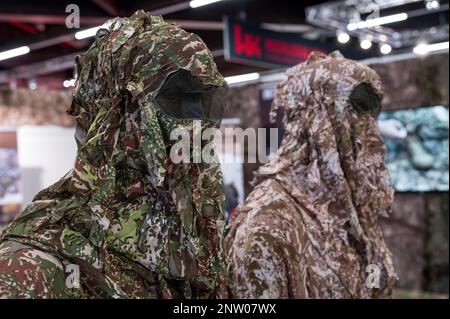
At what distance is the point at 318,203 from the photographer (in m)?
2.25

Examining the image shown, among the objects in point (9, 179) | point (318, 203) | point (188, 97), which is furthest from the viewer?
point (9, 179)

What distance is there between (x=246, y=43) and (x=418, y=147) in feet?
6.06

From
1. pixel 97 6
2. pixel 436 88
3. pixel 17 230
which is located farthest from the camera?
pixel 436 88

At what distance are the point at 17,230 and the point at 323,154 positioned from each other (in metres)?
1.30

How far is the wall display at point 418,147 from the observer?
505 centimetres

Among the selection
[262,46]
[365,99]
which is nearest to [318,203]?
[365,99]

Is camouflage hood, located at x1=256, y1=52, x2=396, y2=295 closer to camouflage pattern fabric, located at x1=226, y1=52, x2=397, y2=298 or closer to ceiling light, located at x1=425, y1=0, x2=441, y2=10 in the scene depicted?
camouflage pattern fabric, located at x1=226, y1=52, x2=397, y2=298

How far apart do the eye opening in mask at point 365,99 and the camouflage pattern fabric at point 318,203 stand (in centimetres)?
2

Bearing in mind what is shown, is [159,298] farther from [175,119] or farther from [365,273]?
[365,273]

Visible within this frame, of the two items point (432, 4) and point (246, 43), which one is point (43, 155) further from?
point (432, 4)

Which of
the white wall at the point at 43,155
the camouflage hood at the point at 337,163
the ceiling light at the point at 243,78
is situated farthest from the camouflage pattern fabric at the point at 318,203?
the ceiling light at the point at 243,78

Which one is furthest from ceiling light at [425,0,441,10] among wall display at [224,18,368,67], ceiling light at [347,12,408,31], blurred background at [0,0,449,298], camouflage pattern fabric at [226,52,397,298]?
camouflage pattern fabric at [226,52,397,298]
